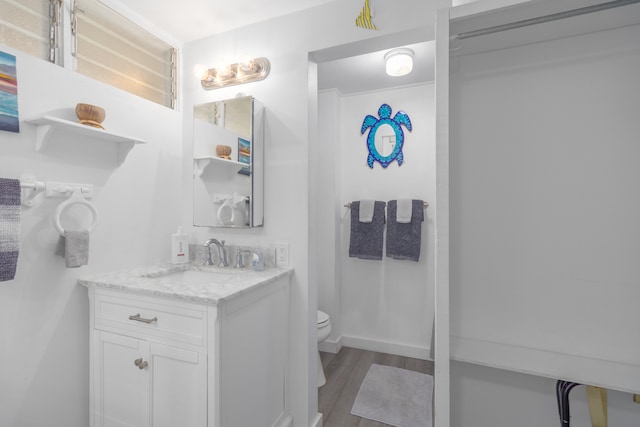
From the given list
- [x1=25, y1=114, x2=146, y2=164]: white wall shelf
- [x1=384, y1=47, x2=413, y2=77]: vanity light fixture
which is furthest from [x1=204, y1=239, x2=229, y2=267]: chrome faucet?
[x1=384, y1=47, x2=413, y2=77]: vanity light fixture

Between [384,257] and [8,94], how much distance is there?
256 cm

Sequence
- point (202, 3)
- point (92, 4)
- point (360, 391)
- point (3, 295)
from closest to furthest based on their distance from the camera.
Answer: point (3, 295)
point (92, 4)
point (202, 3)
point (360, 391)

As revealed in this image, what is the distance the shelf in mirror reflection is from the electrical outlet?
20.7 inches

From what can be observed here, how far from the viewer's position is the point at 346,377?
2.34m

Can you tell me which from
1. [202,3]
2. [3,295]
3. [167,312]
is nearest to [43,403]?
[3,295]

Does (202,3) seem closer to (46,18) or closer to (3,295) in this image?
(46,18)

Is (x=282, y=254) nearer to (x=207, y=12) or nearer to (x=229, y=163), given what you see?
(x=229, y=163)

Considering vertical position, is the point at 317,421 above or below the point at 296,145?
below

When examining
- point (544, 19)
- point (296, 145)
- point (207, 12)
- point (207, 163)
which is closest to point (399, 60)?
A: point (296, 145)

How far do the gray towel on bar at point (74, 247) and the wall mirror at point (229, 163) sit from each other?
64 cm

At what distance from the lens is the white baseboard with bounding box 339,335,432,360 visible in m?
2.60

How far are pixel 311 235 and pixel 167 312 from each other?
2.67ft

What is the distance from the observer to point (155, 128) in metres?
1.85

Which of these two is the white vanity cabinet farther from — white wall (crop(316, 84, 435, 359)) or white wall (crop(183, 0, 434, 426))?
white wall (crop(316, 84, 435, 359))
